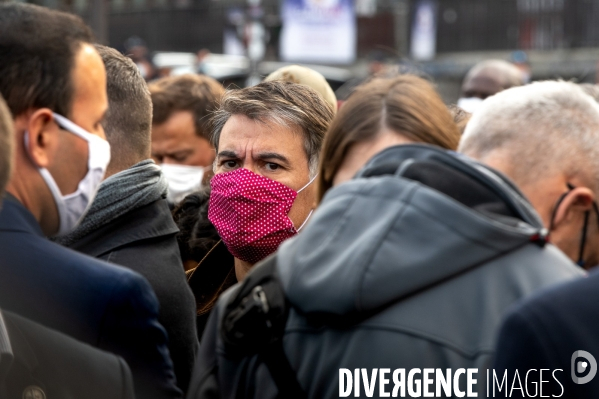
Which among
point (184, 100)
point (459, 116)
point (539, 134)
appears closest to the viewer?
point (539, 134)

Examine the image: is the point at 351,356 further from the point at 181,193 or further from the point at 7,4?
the point at 181,193

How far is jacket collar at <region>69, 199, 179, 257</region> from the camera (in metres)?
3.21

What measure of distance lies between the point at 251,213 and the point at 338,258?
1.67m

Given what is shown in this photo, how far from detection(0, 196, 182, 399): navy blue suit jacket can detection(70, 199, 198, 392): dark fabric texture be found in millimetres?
654

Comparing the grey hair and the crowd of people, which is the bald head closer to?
the grey hair

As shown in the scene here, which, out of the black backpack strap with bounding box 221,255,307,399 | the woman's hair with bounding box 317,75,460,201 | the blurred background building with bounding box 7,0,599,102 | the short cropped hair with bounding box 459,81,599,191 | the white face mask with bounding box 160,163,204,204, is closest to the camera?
the black backpack strap with bounding box 221,255,307,399

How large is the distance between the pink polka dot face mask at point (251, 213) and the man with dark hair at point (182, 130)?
2.21m

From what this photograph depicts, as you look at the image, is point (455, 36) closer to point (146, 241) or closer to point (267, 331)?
point (146, 241)

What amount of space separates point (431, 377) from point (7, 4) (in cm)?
159

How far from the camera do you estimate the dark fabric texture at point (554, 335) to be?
6.23 ft

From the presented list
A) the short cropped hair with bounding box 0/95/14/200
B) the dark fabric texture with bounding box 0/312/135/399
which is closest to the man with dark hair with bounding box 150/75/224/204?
the dark fabric texture with bounding box 0/312/135/399

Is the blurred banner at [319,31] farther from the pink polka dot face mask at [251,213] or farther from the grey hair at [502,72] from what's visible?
the pink polka dot face mask at [251,213]

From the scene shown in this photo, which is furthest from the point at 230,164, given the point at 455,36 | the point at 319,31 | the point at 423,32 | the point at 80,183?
the point at 455,36

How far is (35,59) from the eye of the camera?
244 centimetres
